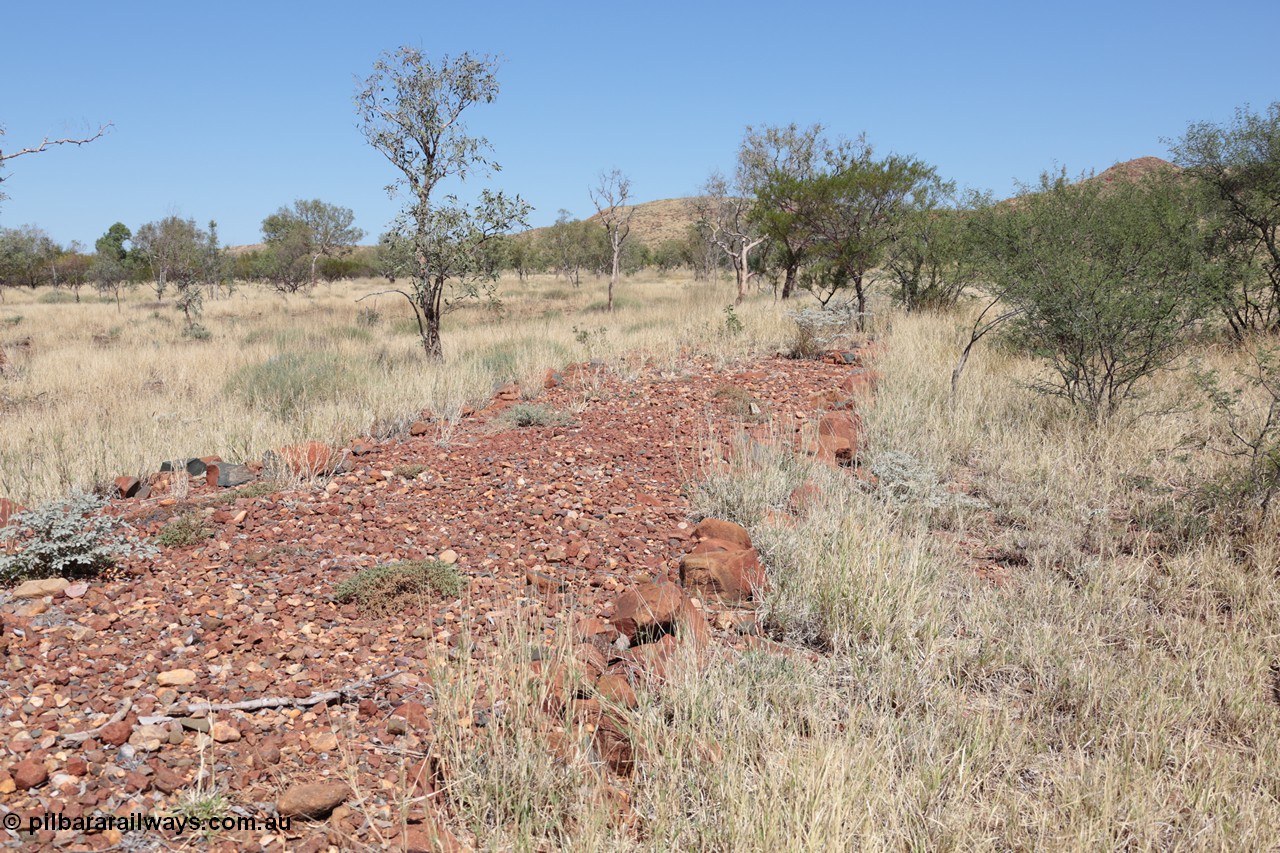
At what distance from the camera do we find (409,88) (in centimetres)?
1196

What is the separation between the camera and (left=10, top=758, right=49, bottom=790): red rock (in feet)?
7.39

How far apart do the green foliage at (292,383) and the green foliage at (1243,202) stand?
11.1m

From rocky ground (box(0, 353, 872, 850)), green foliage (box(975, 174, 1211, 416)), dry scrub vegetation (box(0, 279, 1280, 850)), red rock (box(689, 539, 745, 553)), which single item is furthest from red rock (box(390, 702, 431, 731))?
green foliage (box(975, 174, 1211, 416))

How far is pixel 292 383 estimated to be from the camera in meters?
8.91

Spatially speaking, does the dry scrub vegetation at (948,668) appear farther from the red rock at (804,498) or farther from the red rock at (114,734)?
the red rock at (114,734)

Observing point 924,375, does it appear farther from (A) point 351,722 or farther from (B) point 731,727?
(A) point 351,722

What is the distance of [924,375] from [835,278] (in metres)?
7.89

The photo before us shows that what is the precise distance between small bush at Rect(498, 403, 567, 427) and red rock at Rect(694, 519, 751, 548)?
2982 millimetres

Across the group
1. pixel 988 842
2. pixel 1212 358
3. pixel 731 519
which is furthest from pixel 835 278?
pixel 988 842

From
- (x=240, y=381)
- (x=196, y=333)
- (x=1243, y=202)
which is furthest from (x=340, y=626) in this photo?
(x=196, y=333)

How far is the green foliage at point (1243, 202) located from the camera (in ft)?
33.0

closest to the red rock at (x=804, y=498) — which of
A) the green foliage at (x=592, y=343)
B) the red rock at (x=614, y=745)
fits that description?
the red rock at (x=614, y=745)

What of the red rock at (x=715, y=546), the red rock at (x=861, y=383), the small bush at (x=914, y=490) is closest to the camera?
the red rock at (x=715, y=546)

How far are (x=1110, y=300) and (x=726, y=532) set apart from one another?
16.1 ft
